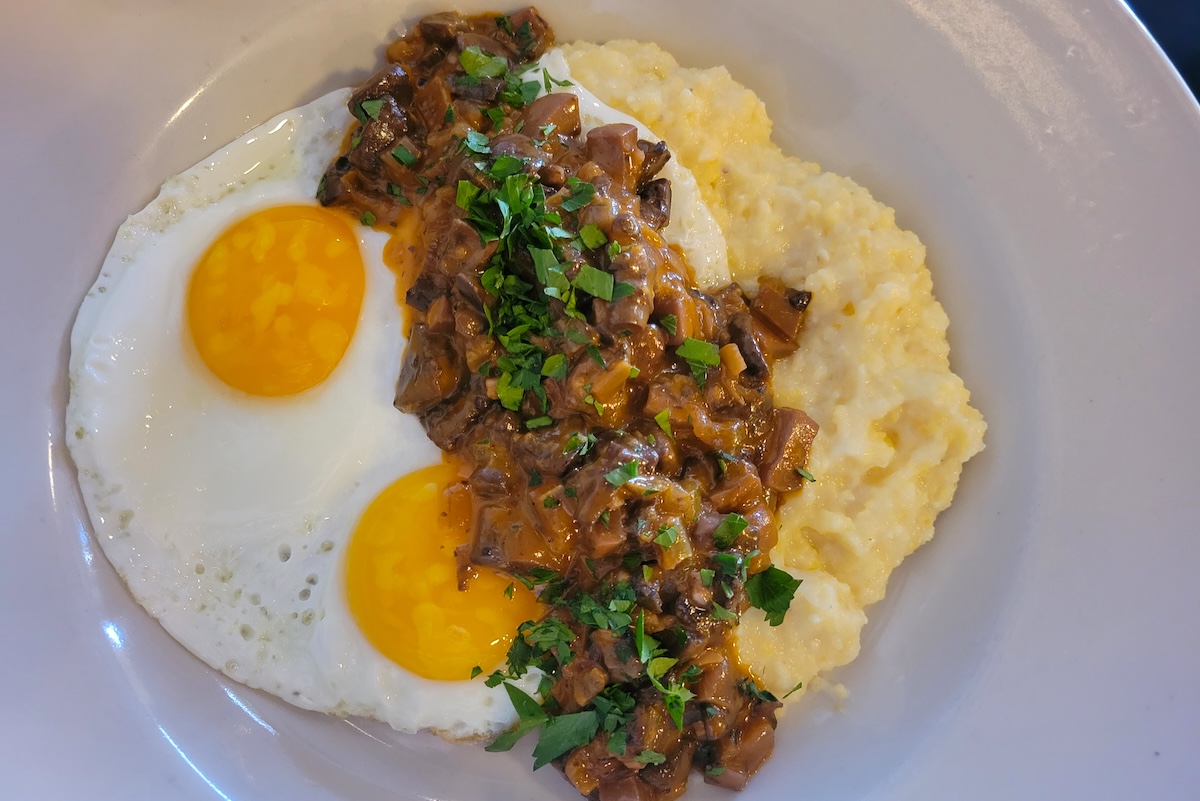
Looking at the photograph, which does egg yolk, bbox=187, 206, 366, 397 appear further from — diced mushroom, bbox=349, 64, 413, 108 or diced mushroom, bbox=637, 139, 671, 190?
diced mushroom, bbox=637, 139, 671, 190

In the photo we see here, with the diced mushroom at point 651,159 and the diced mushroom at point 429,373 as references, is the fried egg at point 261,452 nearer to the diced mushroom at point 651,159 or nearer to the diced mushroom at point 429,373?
the diced mushroom at point 429,373

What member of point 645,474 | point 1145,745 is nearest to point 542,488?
point 645,474

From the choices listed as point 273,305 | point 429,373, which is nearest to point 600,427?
point 429,373

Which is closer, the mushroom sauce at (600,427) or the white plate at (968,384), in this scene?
the mushroom sauce at (600,427)

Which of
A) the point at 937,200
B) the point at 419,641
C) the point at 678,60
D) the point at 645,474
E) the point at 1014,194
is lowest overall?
the point at 419,641

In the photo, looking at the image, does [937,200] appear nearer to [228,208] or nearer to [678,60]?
[678,60]

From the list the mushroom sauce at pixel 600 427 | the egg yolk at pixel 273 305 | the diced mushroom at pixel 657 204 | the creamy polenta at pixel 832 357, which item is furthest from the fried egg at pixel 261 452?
the creamy polenta at pixel 832 357
